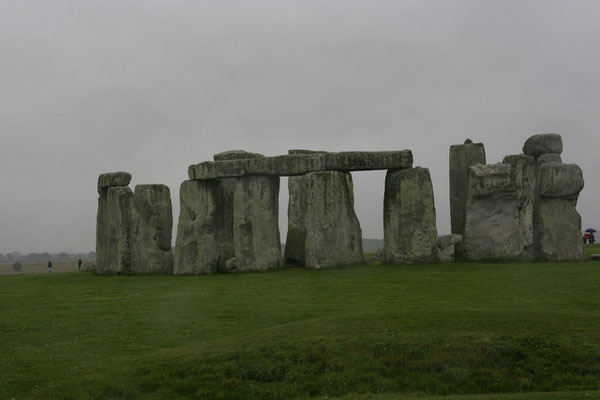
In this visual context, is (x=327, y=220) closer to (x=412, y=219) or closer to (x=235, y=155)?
(x=412, y=219)

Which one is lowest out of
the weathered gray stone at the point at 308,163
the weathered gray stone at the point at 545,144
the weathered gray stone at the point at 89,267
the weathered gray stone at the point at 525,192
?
the weathered gray stone at the point at 89,267

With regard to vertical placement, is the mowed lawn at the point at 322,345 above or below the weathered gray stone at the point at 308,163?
below

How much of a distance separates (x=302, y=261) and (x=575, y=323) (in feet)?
44.9

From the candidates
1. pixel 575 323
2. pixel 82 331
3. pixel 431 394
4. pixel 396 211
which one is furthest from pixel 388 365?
pixel 396 211

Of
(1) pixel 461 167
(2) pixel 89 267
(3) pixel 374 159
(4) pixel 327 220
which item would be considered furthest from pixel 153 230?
(1) pixel 461 167

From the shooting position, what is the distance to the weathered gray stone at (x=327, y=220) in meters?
22.0

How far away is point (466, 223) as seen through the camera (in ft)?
72.5

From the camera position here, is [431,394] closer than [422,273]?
Yes

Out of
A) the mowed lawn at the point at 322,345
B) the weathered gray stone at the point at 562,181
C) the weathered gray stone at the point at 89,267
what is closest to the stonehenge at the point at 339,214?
the weathered gray stone at the point at 562,181

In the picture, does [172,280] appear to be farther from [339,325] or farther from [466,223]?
[339,325]

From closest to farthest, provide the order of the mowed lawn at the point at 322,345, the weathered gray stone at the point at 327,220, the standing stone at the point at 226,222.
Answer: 1. the mowed lawn at the point at 322,345
2. the weathered gray stone at the point at 327,220
3. the standing stone at the point at 226,222

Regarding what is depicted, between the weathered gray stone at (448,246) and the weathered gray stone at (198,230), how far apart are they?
23.6 feet

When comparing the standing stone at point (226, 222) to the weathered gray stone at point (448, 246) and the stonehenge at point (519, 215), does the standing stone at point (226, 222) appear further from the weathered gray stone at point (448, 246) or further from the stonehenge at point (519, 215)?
the stonehenge at point (519, 215)

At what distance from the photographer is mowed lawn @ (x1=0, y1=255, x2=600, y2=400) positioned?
396 inches
